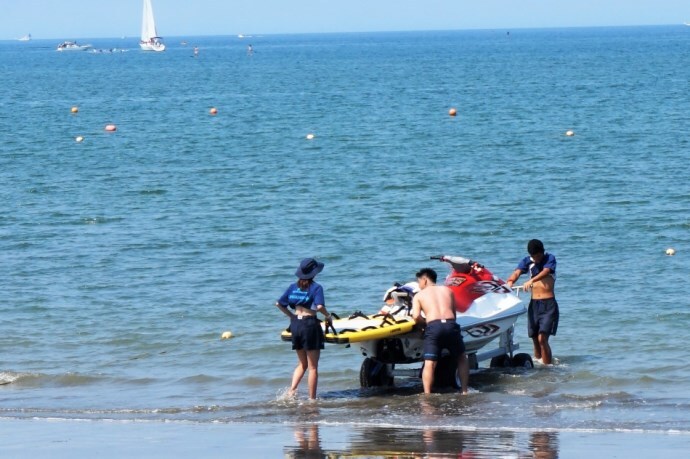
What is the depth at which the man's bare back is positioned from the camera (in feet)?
40.8

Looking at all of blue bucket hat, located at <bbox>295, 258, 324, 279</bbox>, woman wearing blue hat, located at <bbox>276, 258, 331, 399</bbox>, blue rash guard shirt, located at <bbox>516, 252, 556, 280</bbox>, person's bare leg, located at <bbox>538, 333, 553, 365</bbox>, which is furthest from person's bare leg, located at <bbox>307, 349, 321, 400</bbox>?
person's bare leg, located at <bbox>538, 333, 553, 365</bbox>

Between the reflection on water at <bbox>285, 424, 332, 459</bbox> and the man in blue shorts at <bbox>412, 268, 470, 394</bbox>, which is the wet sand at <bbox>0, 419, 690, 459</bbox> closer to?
the reflection on water at <bbox>285, 424, 332, 459</bbox>

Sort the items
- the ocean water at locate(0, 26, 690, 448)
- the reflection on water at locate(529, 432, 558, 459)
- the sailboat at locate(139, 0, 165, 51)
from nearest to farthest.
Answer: the reflection on water at locate(529, 432, 558, 459), the ocean water at locate(0, 26, 690, 448), the sailboat at locate(139, 0, 165, 51)

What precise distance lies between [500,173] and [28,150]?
1830cm

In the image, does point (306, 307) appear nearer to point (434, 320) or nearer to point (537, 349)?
point (434, 320)

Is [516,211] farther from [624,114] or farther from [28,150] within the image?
[624,114]

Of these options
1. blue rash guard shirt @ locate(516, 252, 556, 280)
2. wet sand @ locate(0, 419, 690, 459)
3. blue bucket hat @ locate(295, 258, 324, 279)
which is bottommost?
wet sand @ locate(0, 419, 690, 459)

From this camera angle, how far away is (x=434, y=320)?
1242cm

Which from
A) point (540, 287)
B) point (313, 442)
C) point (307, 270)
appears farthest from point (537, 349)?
point (313, 442)

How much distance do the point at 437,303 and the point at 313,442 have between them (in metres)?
2.41

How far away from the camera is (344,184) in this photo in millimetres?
32062

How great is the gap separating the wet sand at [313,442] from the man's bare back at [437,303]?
1535 millimetres

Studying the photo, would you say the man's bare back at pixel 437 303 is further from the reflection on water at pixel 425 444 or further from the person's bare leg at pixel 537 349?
the person's bare leg at pixel 537 349

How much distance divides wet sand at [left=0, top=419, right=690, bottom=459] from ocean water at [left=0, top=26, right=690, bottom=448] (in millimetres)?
321
